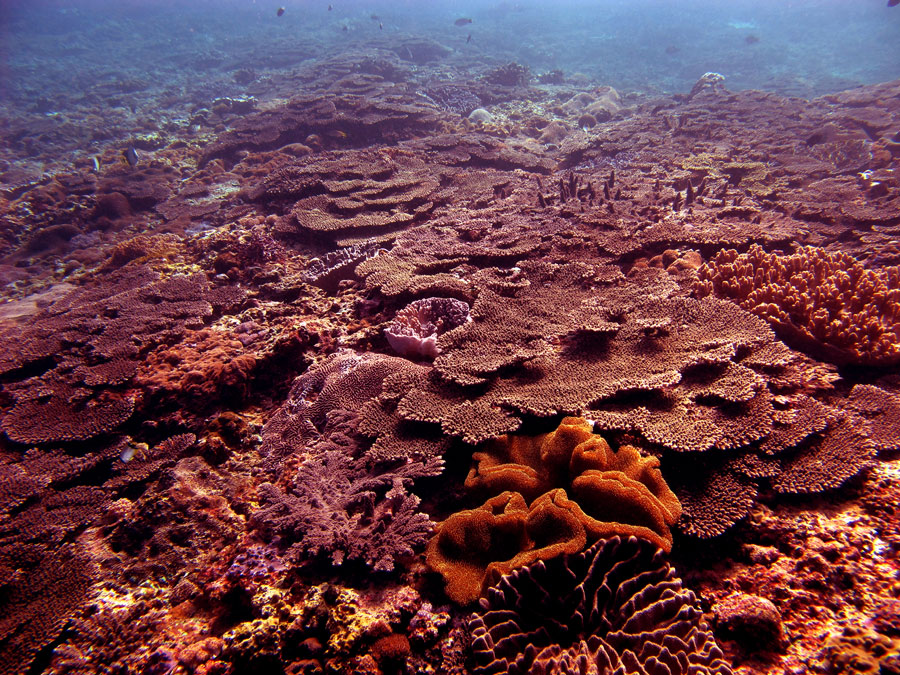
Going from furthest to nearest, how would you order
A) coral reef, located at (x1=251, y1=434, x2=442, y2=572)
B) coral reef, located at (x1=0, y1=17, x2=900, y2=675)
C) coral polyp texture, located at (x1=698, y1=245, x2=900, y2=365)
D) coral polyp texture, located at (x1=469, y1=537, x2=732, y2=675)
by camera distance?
coral polyp texture, located at (x1=698, y1=245, x2=900, y2=365)
coral reef, located at (x1=251, y1=434, x2=442, y2=572)
coral reef, located at (x1=0, y1=17, x2=900, y2=675)
coral polyp texture, located at (x1=469, y1=537, x2=732, y2=675)

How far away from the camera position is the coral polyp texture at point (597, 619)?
1.91 m

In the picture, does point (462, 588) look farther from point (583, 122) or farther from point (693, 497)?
point (583, 122)

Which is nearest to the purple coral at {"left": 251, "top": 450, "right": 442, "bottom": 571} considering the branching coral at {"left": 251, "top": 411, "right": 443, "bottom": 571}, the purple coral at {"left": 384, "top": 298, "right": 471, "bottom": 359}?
the branching coral at {"left": 251, "top": 411, "right": 443, "bottom": 571}

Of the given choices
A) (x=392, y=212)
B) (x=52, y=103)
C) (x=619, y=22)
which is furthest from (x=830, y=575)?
(x=619, y=22)

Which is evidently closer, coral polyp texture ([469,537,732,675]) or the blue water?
coral polyp texture ([469,537,732,675])

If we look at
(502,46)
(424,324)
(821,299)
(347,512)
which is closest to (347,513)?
(347,512)

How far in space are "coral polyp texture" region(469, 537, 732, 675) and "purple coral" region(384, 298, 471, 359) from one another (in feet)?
7.93

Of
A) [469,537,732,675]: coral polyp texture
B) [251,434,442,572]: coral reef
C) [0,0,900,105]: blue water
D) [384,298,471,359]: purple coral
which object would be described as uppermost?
[0,0,900,105]: blue water

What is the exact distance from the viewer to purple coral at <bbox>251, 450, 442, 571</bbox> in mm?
2609

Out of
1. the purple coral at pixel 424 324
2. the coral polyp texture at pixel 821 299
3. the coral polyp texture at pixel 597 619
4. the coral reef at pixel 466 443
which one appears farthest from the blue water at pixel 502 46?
the coral polyp texture at pixel 597 619

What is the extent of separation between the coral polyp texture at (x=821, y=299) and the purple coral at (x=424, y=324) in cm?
300

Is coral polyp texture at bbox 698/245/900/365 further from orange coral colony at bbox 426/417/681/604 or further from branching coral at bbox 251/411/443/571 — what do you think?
branching coral at bbox 251/411/443/571

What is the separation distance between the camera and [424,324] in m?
4.57

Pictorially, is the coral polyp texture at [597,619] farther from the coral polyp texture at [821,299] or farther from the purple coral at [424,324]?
the coral polyp texture at [821,299]
